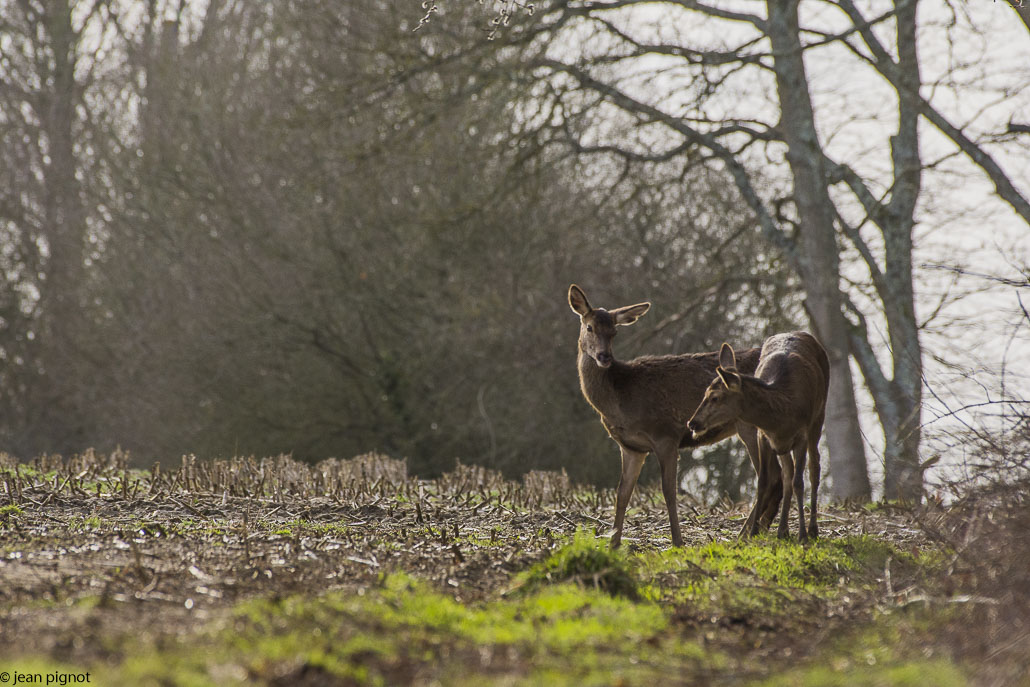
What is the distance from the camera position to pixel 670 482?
10.1m

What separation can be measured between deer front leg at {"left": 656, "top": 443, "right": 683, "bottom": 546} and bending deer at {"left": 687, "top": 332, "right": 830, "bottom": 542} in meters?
0.35

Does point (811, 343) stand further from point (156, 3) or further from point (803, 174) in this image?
point (156, 3)

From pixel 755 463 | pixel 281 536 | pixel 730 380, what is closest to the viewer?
pixel 281 536

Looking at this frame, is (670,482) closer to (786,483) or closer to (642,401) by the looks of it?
(642,401)

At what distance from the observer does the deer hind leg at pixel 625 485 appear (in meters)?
9.97

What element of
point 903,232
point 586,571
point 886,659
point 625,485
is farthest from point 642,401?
point 903,232

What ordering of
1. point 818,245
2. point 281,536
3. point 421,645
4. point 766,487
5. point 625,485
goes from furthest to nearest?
point 818,245 → point 766,487 → point 625,485 → point 281,536 → point 421,645

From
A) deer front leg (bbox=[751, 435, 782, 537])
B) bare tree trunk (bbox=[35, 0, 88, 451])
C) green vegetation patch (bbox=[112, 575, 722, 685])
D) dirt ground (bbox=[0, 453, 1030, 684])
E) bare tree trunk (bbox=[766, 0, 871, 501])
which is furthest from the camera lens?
bare tree trunk (bbox=[35, 0, 88, 451])

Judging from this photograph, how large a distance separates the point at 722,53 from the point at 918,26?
10.2 feet

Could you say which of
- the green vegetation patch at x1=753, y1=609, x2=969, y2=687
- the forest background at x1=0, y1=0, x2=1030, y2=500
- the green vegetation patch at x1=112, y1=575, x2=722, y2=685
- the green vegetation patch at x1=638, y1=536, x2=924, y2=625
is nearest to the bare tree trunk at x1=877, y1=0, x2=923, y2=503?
the forest background at x1=0, y1=0, x2=1030, y2=500

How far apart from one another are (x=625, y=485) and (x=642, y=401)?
75 centimetres

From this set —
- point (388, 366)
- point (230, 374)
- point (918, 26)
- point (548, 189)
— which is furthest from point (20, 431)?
point (918, 26)

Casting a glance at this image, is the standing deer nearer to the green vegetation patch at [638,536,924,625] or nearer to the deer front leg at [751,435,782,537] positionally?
the deer front leg at [751,435,782,537]

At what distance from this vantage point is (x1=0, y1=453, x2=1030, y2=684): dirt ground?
6129 mm
